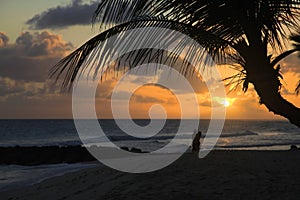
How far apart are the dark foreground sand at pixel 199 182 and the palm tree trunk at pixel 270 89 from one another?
4.16 m

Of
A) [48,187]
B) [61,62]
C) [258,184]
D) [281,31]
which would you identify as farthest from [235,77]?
[48,187]

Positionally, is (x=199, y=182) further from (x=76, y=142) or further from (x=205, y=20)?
(x=76, y=142)

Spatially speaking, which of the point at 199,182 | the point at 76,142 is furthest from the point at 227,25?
the point at 76,142

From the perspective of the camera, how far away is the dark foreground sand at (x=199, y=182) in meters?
8.35

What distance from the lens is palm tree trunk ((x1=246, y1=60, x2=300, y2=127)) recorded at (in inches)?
153

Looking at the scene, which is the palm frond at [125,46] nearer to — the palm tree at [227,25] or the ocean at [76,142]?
the palm tree at [227,25]

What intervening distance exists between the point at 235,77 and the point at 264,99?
843mm

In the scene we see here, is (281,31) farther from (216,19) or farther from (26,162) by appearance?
(26,162)

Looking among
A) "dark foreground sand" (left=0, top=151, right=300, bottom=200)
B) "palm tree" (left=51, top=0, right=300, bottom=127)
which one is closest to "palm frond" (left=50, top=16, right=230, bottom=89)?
"palm tree" (left=51, top=0, right=300, bottom=127)

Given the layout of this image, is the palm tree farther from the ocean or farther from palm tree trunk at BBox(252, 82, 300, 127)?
the ocean

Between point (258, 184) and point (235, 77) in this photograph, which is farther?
point (258, 184)

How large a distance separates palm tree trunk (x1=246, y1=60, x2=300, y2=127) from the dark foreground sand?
13.7ft

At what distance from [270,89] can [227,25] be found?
684mm

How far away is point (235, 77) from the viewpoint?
4824 millimetres
